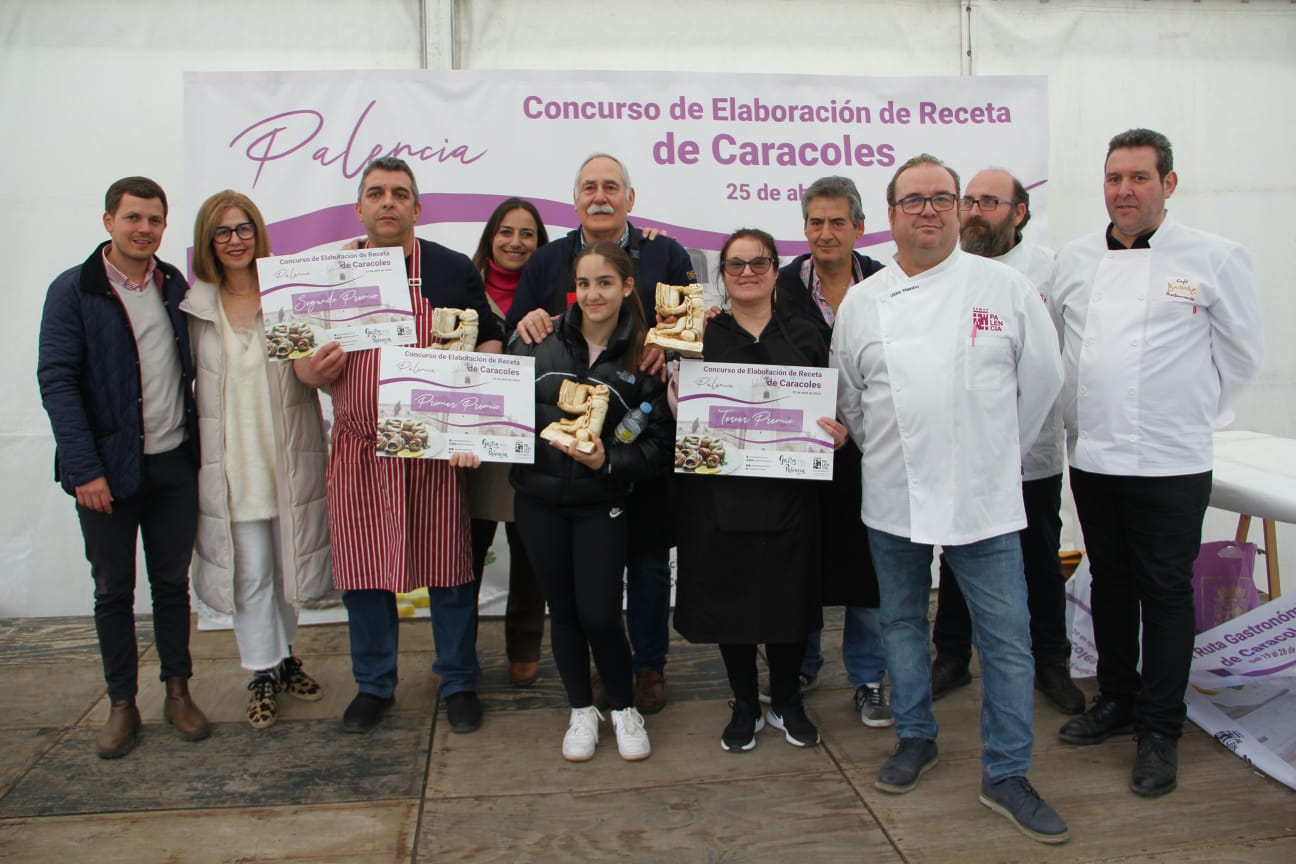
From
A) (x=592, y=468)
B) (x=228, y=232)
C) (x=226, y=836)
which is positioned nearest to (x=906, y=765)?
(x=592, y=468)

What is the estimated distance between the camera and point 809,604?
10.6ft

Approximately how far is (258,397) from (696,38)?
2.86m

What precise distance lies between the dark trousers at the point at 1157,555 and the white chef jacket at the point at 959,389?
51 cm

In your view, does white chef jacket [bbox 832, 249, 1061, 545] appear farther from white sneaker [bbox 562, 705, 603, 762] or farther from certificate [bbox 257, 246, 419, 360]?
certificate [bbox 257, 246, 419, 360]

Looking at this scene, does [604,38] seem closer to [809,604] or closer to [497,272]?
[497,272]

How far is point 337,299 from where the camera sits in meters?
3.34

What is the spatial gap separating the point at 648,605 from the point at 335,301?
1605 millimetres

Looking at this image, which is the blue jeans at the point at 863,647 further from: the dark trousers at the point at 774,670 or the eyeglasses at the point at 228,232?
the eyeglasses at the point at 228,232

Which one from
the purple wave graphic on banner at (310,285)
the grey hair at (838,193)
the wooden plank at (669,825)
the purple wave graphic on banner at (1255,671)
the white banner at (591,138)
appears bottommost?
the wooden plank at (669,825)

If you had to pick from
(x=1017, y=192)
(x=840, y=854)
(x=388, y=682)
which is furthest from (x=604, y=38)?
(x=840, y=854)

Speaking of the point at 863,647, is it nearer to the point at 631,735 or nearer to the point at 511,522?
the point at 631,735

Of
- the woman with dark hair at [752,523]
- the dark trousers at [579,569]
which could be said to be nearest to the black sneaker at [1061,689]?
the woman with dark hair at [752,523]

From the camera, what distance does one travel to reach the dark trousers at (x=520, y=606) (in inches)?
161

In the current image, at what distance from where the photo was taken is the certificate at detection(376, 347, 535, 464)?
323cm
